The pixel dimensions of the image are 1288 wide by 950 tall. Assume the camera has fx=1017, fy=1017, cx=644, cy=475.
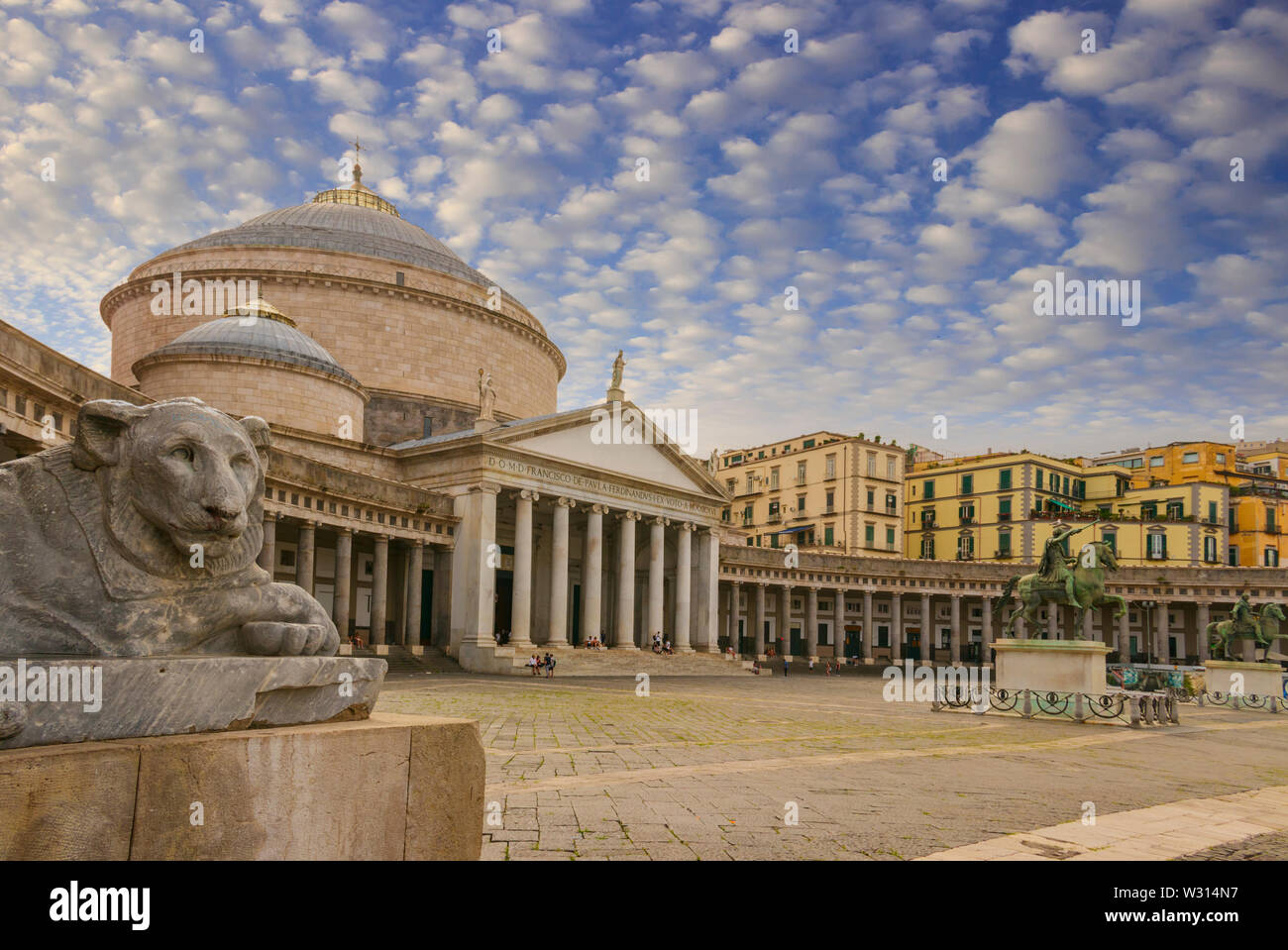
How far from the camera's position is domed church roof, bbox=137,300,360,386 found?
41000 mm

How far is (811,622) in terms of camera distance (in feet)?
210

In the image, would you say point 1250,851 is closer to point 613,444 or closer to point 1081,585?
point 1081,585

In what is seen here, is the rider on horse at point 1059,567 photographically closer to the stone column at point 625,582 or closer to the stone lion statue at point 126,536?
the stone lion statue at point 126,536

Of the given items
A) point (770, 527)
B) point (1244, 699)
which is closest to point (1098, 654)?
point (1244, 699)

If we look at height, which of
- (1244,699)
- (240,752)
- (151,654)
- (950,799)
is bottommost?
(1244,699)

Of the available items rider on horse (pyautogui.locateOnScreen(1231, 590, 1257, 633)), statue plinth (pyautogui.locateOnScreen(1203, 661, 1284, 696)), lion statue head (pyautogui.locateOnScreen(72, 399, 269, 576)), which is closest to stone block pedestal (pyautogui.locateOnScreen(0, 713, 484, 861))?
lion statue head (pyautogui.locateOnScreen(72, 399, 269, 576))

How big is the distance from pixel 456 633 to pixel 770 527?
150ft

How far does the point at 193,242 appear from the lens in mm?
54281

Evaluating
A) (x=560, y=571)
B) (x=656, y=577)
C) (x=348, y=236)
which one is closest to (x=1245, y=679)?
(x=656, y=577)

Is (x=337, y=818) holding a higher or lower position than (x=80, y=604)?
lower

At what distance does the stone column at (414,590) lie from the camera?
1521 inches

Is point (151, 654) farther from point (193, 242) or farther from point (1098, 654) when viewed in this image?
point (193, 242)

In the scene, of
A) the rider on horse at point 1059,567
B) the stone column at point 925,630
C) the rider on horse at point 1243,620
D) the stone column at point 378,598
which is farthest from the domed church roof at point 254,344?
the stone column at point 925,630

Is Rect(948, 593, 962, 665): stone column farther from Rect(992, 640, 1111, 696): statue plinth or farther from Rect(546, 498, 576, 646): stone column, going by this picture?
Rect(992, 640, 1111, 696): statue plinth
